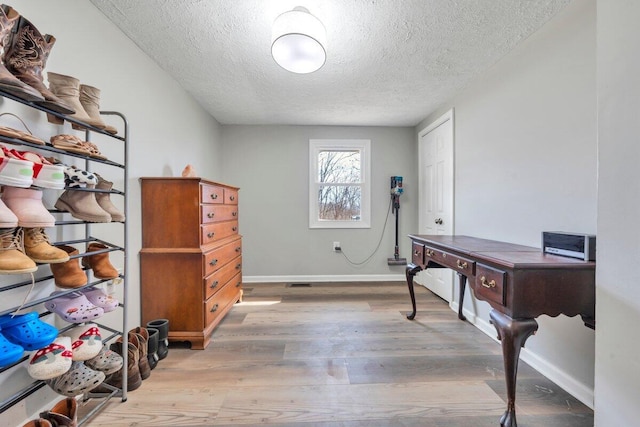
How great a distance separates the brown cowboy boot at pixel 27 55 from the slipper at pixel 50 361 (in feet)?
3.05

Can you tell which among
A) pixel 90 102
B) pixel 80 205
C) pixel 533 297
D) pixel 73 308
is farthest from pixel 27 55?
pixel 533 297

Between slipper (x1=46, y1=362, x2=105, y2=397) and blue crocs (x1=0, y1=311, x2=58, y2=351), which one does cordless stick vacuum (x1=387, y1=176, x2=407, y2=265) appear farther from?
blue crocs (x1=0, y1=311, x2=58, y2=351)

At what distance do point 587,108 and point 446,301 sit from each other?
7.03 feet

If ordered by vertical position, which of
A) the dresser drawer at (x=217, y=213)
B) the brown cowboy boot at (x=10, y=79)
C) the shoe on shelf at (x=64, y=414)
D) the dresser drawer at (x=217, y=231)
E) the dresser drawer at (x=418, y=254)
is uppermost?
the brown cowboy boot at (x=10, y=79)

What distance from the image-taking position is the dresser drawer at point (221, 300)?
2006mm

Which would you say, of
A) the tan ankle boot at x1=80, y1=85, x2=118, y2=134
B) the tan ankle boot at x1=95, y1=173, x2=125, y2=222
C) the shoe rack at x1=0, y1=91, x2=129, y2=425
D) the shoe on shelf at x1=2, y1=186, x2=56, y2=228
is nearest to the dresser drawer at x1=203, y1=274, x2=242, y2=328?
the shoe rack at x1=0, y1=91, x2=129, y2=425

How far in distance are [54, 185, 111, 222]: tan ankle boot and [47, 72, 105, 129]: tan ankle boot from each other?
31cm

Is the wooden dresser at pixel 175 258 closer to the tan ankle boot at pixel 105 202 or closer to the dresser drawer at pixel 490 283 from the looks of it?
the tan ankle boot at pixel 105 202

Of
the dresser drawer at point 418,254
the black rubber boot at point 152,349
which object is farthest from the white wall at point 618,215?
the black rubber boot at point 152,349

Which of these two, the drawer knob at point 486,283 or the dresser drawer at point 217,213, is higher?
the dresser drawer at point 217,213

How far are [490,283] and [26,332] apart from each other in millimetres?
1926

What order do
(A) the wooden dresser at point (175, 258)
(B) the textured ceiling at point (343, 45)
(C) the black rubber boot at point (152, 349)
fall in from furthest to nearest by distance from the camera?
(A) the wooden dresser at point (175, 258)
(C) the black rubber boot at point (152, 349)
(B) the textured ceiling at point (343, 45)

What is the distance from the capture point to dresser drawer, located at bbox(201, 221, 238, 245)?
2.02 metres

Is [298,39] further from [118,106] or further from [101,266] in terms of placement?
[101,266]
